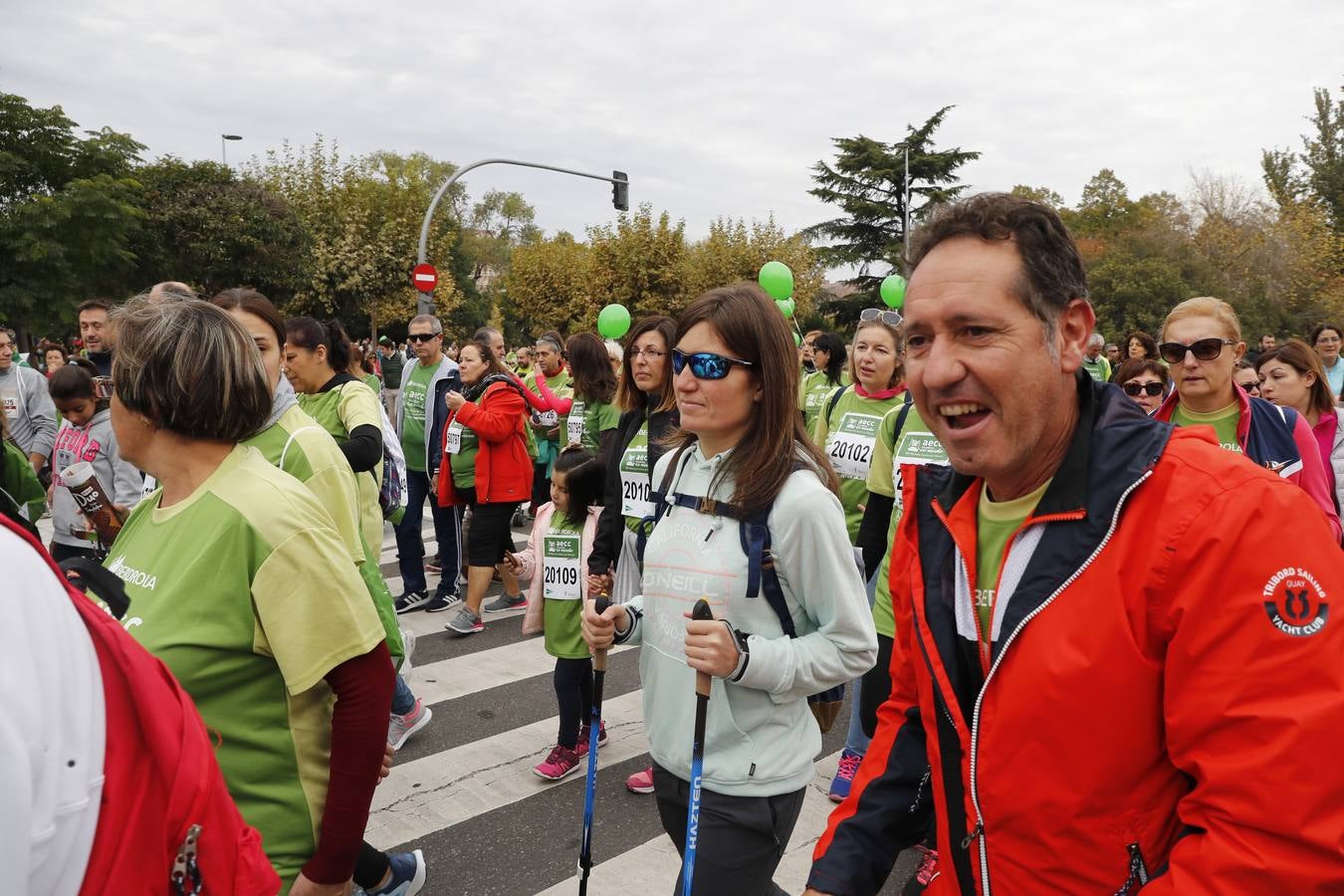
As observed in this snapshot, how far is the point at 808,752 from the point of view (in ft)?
7.98

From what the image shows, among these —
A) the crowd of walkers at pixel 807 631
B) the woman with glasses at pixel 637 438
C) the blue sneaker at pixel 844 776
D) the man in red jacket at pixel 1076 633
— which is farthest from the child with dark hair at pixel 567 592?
the man in red jacket at pixel 1076 633

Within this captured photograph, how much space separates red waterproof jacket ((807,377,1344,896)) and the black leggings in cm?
301

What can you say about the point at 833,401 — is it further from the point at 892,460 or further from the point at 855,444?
the point at 892,460

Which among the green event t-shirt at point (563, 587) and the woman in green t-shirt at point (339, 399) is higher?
the woman in green t-shirt at point (339, 399)

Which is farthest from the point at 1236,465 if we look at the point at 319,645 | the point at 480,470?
the point at 480,470

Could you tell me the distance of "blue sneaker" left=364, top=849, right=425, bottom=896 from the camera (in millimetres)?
3347

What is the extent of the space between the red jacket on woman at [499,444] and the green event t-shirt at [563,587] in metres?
1.98

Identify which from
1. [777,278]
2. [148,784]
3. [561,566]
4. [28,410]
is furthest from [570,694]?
[777,278]

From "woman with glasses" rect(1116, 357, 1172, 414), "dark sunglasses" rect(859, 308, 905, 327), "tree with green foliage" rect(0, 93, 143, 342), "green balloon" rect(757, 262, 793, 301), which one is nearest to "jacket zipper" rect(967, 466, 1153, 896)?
"dark sunglasses" rect(859, 308, 905, 327)

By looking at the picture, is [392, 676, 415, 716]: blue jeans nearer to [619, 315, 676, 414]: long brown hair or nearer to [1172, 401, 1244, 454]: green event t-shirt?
[619, 315, 676, 414]: long brown hair

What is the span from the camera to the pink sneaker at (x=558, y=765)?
4574mm

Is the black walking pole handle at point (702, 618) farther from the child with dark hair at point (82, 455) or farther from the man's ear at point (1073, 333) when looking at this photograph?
the child with dark hair at point (82, 455)

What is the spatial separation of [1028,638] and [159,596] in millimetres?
1720

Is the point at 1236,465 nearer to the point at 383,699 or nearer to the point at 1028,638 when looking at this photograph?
the point at 1028,638
